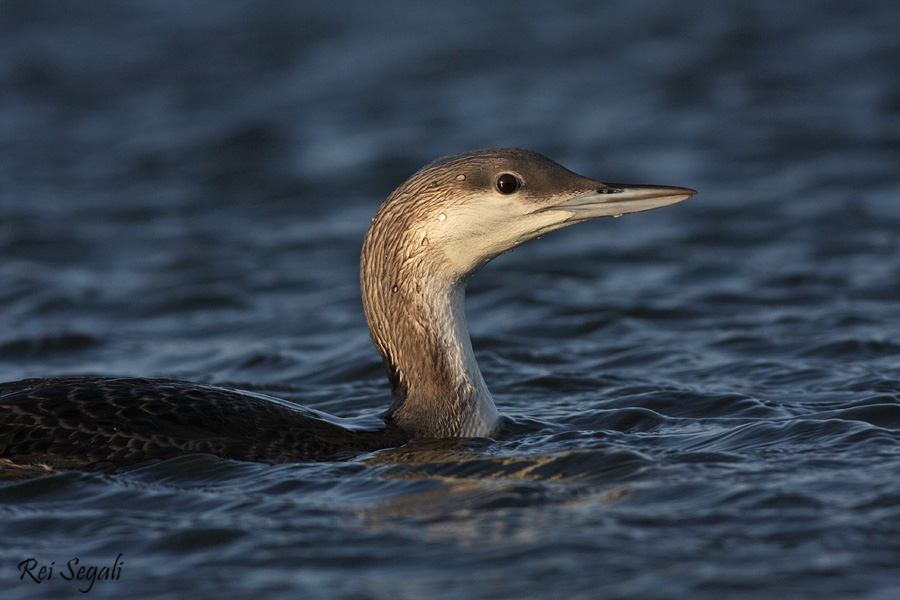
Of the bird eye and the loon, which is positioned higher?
the bird eye

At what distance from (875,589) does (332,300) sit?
5890 millimetres

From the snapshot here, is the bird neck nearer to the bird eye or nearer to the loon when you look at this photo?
the loon

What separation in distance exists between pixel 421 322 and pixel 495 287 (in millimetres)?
3898

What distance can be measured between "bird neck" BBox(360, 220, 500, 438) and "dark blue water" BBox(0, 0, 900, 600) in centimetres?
25

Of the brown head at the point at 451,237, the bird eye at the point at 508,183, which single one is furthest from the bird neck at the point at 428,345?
the bird eye at the point at 508,183

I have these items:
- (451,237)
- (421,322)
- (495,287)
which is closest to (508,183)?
(451,237)

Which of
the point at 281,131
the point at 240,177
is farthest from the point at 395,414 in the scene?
the point at 281,131

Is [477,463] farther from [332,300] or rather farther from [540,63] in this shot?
[540,63]

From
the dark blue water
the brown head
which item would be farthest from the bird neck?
the dark blue water

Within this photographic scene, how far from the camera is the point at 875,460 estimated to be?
4875 mm

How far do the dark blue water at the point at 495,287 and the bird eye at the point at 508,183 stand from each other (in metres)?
1.19

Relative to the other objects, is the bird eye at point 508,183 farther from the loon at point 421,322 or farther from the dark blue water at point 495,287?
the dark blue water at point 495,287

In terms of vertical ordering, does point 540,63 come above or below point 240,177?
above

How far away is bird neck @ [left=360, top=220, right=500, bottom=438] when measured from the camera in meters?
5.54
